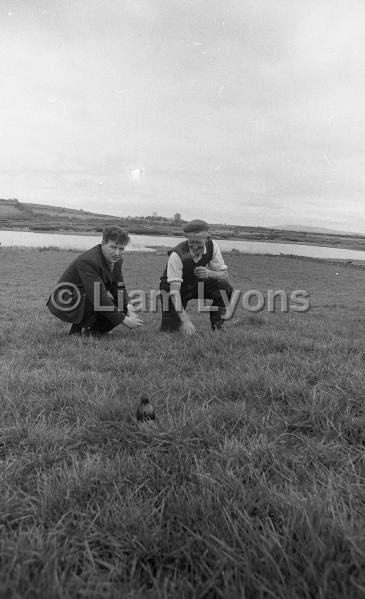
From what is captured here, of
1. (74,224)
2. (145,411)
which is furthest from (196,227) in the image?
(74,224)

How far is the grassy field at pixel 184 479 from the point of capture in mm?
1447

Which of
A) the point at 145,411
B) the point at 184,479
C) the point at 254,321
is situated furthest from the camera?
the point at 254,321

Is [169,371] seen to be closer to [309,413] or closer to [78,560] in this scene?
[309,413]

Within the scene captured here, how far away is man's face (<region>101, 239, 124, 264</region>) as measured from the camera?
6.02m

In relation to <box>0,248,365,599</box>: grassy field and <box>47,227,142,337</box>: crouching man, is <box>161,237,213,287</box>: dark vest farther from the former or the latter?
<box>0,248,365,599</box>: grassy field

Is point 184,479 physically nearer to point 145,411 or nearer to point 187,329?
point 145,411

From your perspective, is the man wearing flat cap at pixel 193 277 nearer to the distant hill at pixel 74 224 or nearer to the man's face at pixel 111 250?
the man's face at pixel 111 250

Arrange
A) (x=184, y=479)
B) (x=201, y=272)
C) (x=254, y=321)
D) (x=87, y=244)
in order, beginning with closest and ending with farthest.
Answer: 1. (x=184, y=479)
2. (x=201, y=272)
3. (x=254, y=321)
4. (x=87, y=244)

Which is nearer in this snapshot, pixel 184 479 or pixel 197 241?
pixel 184 479

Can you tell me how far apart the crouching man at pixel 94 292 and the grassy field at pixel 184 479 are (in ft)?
4.53

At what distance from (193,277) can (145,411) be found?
4470mm

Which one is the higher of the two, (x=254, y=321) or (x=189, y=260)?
(x=189, y=260)

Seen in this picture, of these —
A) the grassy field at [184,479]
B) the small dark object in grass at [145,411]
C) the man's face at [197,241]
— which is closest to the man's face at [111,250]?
the man's face at [197,241]

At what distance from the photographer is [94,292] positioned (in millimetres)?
5844
